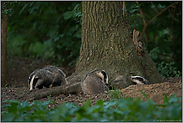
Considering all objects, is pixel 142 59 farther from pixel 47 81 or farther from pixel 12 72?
pixel 12 72

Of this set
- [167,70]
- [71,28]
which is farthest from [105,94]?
[71,28]

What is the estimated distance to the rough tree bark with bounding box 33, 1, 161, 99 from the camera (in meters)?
4.71

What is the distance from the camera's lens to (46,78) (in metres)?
5.11

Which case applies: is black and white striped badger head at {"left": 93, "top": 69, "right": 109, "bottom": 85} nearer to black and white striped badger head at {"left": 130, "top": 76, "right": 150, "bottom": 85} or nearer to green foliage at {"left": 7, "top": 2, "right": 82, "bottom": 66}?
black and white striped badger head at {"left": 130, "top": 76, "right": 150, "bottom": 85}

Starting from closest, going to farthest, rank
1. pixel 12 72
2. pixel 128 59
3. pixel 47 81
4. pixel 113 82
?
pixel 113 82 → pixel 128 59 → pixel 47 81 → pixel 12 72

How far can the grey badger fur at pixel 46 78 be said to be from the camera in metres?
4.96

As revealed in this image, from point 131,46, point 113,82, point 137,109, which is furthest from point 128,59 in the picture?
point 137,109

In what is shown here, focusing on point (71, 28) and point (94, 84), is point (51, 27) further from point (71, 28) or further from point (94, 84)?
point (94, 84)

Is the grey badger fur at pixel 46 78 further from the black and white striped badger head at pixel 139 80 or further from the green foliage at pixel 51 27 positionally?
the green foliage at pixel 51 27

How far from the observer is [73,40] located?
792 cm

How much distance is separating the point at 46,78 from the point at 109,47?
168cm

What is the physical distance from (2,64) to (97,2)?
3007 millimetres

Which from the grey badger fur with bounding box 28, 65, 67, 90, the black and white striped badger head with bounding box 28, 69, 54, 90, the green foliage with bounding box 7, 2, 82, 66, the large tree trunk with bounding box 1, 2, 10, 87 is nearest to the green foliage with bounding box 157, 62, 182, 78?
the green foliage with bounding box 7, 2, 82, 66

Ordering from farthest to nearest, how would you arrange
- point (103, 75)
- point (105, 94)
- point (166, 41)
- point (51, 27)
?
point (51, 27) < point (166, 41) < point (103, 75) < point (105, 94)
